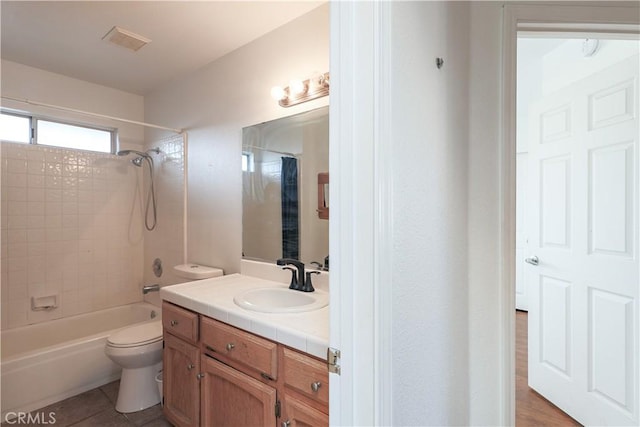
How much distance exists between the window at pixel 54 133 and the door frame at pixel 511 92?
10.6ft

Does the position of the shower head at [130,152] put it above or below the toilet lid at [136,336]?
above

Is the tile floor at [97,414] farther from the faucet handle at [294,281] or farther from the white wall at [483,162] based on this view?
the white wall at [483,162]

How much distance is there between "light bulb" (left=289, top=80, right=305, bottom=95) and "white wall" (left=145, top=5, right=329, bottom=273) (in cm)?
8

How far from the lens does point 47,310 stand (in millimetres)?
2467

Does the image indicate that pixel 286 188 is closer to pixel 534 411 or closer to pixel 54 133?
pixel 534 411

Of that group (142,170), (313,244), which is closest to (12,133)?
(142,170)

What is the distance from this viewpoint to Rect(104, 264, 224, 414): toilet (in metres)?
1.90

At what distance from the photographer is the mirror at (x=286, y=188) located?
5.63 feet

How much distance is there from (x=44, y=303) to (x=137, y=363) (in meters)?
1.20

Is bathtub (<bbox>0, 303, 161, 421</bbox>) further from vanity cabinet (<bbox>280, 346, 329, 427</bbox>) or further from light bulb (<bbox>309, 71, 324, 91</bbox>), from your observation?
light bulb (<bbox>309, 71, 324, 91</bbox>)

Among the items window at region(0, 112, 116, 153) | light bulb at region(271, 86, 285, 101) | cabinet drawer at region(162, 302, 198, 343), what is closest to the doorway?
light bulb at region(271, 86, 285, 101)

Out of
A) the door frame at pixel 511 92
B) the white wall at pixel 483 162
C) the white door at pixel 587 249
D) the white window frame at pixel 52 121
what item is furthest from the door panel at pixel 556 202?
the white window frame at pixel 52 121

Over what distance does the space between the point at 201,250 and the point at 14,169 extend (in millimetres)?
1529

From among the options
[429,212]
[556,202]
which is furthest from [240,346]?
[556,202]
